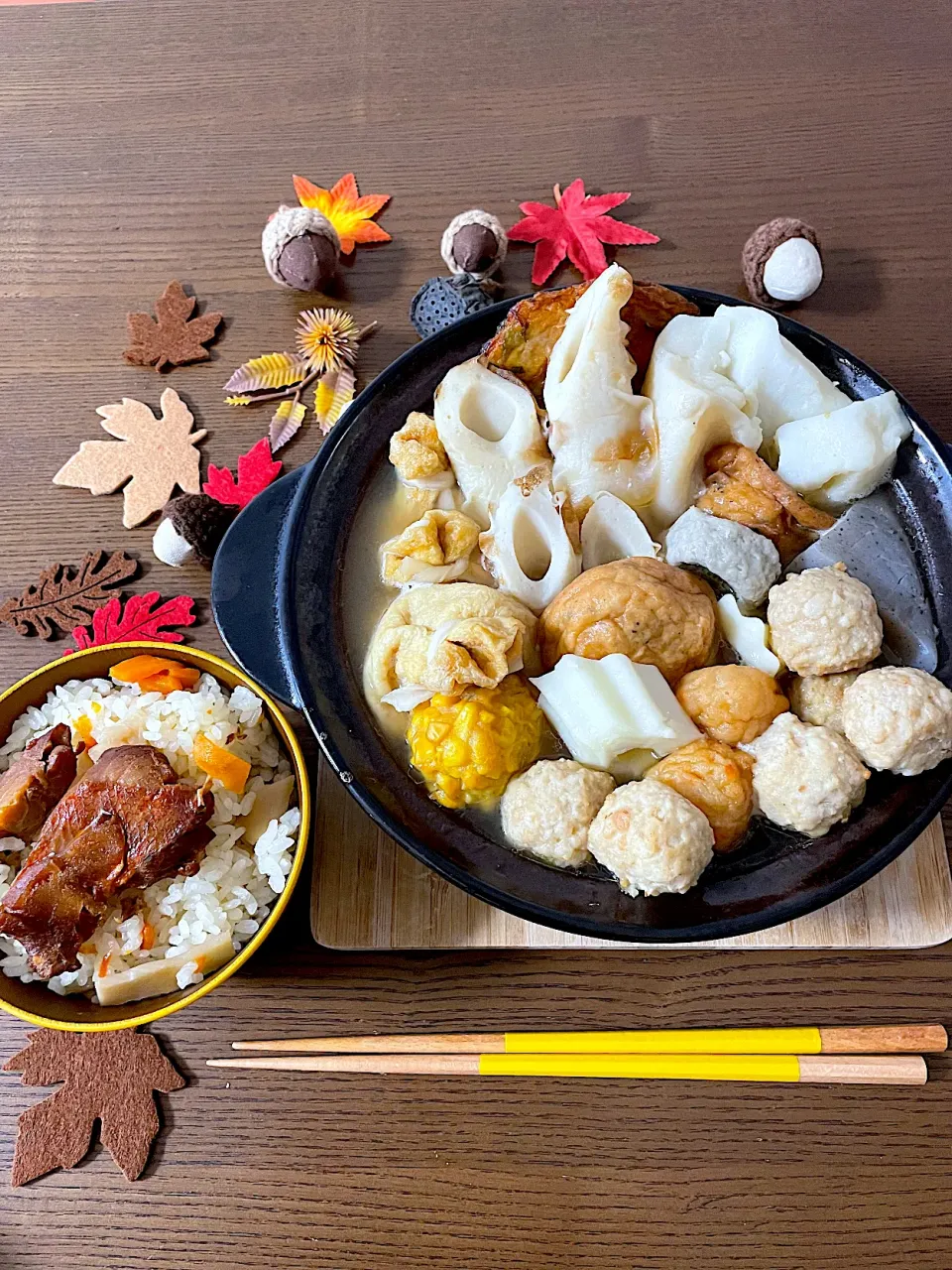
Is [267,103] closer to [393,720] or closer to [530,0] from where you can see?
[530,0]

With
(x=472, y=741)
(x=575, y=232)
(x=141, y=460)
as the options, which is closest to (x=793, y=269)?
(x=575, y=232)

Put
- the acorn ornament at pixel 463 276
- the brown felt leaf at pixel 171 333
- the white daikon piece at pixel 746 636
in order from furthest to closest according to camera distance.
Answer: the brown felt leaf at pixel 171 333 < the acorn ornament at pixel 463 276 < the white daikon piece at pixel 746 636

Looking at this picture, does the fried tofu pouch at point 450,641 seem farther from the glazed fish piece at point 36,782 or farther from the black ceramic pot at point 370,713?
the glazed fish piece at point 36,782

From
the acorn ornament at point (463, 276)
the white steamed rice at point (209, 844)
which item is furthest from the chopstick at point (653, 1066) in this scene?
the acorn ornament at point (463, 276)

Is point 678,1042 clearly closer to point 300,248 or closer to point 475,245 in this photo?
point 475,245

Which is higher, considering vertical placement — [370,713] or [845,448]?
[845,448]

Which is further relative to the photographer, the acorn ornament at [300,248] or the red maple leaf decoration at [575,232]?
the red maple leaf decoration at [575,232]

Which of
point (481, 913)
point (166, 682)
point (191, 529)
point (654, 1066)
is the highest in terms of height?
point (191, 529)

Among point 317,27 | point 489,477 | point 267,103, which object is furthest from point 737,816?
point 317,27
